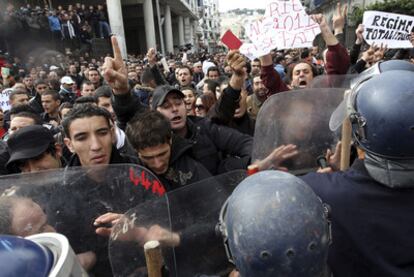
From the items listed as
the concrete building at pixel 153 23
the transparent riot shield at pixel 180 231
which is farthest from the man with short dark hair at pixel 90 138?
the concrete building at pixel 153 23

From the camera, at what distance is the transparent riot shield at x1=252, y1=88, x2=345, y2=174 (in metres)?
1.90

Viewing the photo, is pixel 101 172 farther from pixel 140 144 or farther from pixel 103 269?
pixel 140 144

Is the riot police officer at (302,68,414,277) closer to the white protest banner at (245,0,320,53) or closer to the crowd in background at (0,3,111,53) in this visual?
the white protest banner at (245,0,320,53)

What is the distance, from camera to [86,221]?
1.35 meters

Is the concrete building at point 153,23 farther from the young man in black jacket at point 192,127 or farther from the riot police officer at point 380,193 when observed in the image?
the riot police officer at point 380,193

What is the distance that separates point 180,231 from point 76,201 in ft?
1.40

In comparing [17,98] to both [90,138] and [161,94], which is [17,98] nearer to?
[161,94]

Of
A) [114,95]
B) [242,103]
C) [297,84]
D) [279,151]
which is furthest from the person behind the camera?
[297,84]

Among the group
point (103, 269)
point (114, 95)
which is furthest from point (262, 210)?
point (114, 95)

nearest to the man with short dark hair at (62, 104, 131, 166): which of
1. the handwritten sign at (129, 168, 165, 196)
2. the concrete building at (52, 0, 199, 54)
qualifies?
the handwritten sign at (129, 168, 165, 196)

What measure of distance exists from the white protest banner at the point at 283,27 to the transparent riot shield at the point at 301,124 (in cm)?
145

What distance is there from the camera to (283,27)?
3.36 metres

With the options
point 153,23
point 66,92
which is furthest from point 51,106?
point 153,23

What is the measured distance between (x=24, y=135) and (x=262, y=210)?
1.79 meters
